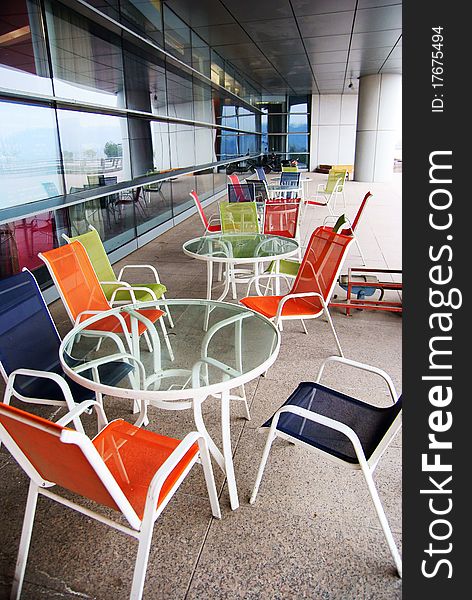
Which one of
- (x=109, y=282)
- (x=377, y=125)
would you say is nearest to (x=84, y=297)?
(x=109, y=282)

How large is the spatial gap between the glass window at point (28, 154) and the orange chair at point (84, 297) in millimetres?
1702

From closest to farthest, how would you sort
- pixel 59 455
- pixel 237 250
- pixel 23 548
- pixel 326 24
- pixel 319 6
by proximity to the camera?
pixel 59 455 < pixel 23 548 < pixel 237 250 < pixel 319 6 < pixel 326 24

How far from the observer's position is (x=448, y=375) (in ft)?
4.53

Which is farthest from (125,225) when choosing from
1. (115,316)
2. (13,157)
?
(115,316)

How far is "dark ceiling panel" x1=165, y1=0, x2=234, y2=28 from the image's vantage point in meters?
7.02

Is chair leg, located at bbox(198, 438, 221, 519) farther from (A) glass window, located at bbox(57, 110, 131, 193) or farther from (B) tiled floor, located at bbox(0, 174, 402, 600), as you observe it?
(A) glass window, located at bbox(57, 110, 131, 193)

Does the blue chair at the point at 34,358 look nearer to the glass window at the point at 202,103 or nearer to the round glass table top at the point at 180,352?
the round glass table top at the point at 180,352

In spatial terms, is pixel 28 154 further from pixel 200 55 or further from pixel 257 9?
pixel 200 55

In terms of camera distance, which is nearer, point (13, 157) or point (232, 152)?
point (13, 157)

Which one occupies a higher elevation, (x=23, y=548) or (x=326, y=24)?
(x=326, y=24)

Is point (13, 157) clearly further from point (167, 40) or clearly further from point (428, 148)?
point (167, 40)

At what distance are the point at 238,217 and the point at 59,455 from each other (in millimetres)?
4381

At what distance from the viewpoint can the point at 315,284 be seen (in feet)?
11.0

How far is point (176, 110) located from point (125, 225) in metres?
3.23
